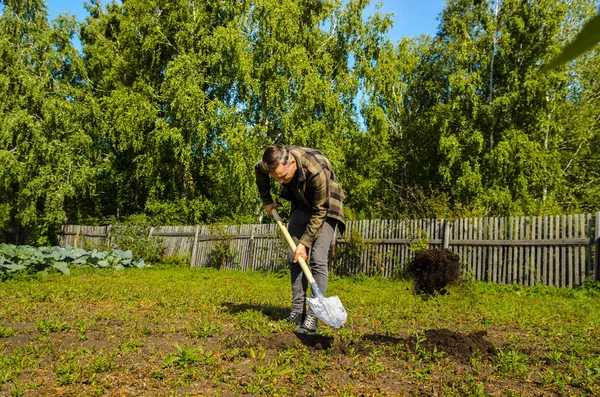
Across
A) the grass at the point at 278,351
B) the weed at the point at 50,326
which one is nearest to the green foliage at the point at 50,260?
the grass at the point at 278,351

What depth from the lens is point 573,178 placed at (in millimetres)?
22719

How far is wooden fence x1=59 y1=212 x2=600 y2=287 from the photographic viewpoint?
365 inches

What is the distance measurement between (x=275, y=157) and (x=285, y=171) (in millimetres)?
160

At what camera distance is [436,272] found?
8727 millimetres

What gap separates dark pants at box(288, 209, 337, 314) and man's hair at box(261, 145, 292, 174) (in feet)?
2.46

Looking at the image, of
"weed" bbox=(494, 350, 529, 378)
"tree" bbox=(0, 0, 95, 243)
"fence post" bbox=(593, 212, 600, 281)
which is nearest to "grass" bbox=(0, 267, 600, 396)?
"weed" bbox=(494, 350, 529, 378)

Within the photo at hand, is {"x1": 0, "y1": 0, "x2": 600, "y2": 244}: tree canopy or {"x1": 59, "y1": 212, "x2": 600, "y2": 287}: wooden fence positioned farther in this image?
{"x1": 0, "y1": 0, "x2": 600, "y2": 244}: tree canopy

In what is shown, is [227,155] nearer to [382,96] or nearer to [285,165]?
[382,96]

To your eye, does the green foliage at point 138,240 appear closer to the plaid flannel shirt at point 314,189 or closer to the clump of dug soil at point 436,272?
the clump of dug soil at point 436,272

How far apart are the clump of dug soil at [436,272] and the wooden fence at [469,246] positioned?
1.81 meters

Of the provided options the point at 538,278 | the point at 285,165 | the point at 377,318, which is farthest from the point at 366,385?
the point at 538,278

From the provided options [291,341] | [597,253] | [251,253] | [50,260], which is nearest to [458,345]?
[291,341]

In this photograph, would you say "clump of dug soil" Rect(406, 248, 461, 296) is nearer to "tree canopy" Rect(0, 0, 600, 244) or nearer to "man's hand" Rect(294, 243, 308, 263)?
"man's hand" Rect(294, 243, 308, 263)

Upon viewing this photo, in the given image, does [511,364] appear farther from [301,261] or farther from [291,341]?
[301,261]
